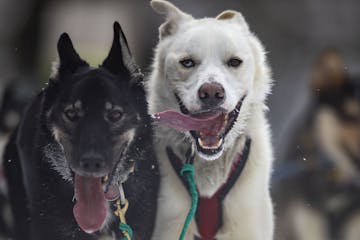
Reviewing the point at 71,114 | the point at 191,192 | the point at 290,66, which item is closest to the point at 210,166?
the point at 191,192

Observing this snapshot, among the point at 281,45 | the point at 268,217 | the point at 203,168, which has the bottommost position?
the point at 281,45

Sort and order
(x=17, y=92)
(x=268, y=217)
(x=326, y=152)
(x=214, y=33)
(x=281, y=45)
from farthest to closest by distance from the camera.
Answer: (x=281, y=45) < (x=326, y=152) < (x=17, y=92) < (x=268, y=217) < (x=214, y=33)

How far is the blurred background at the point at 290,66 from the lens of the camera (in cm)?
641

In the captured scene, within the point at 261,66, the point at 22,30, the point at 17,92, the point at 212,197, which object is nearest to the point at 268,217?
the point at 212,197

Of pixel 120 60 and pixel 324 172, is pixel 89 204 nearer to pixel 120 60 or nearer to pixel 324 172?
pixel 120 60

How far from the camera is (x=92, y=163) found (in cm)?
292

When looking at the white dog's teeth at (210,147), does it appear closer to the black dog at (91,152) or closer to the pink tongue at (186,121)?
the pink tongue at (186,121)

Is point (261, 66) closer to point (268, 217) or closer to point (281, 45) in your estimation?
point (268, 217)

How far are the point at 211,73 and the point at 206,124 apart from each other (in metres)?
0.16

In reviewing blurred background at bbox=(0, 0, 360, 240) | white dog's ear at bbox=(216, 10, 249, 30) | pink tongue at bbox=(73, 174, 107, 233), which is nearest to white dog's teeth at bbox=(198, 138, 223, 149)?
pink tongue at bbox=(73, 174, 107, 233)

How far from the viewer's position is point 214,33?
3.27 m

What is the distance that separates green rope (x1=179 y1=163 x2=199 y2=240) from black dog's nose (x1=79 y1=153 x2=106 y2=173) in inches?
18.3

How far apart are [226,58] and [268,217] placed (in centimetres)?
59

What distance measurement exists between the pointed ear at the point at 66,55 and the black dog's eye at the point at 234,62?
19.1 inches
